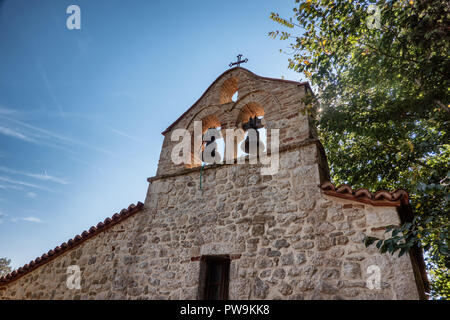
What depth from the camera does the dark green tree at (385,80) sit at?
3.64 metres

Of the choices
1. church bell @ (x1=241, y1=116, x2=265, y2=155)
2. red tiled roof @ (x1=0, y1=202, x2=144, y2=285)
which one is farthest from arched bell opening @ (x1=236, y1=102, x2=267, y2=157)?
red tiled roof @ (x1=0, y1=202, x2=144, y2=285)

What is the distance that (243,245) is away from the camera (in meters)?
4.03

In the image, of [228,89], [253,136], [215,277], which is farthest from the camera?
[228,89]

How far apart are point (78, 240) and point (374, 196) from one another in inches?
216

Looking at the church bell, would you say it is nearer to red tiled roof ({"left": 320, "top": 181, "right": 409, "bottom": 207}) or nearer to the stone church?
the stone church

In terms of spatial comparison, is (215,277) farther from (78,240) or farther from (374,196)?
(78,240)

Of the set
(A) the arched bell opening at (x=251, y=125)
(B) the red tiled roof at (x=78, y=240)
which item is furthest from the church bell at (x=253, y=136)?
(B) the red tiled roof at (x=78, y=240)

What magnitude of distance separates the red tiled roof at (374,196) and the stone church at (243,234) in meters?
0.01

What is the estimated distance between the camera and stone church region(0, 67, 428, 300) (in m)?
3.26

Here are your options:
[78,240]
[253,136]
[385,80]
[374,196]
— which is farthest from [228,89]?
[78,240]

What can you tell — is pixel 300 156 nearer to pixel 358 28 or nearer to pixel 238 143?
pixel 238 143
